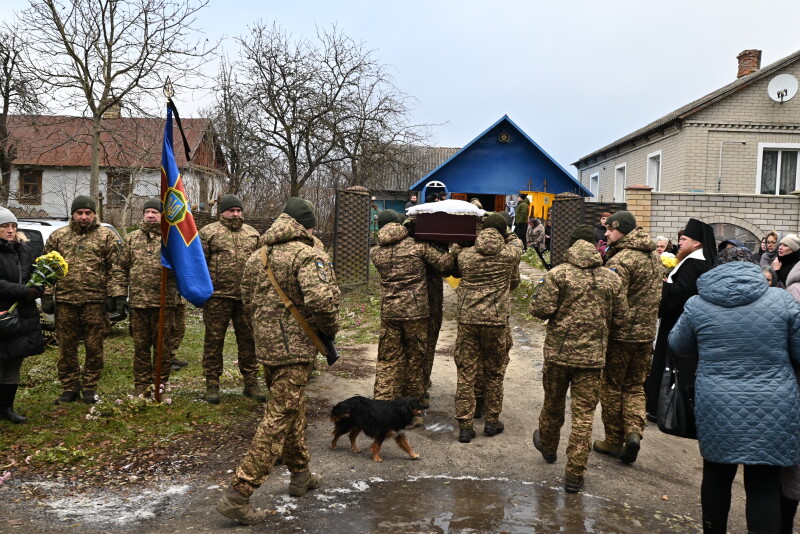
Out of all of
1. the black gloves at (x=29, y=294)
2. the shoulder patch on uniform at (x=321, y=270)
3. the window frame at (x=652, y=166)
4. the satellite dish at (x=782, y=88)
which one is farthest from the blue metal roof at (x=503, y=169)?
the shoulder patch on uniform at (x=321, y=270)

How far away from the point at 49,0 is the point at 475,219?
44.0ft

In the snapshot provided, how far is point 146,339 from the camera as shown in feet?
21.5

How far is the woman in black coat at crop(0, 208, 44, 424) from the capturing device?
Result: 5375mm

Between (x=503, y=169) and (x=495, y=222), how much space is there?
45.5 feet

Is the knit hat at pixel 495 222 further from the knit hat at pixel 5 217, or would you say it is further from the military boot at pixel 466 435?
the knit hat at pixel 5 217

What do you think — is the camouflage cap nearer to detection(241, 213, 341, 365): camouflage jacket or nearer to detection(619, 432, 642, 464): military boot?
detection(241, 213, 341, 365): camouflage jacket

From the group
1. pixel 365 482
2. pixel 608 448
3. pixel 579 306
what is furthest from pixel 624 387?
pixel 365 482

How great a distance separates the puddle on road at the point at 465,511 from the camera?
3967 millimetres

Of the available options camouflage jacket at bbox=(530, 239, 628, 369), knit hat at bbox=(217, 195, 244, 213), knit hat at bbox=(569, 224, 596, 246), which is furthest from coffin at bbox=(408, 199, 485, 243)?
knit hat at bbox=(217, 195, 244, 213)

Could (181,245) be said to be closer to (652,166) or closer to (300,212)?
(300,212)

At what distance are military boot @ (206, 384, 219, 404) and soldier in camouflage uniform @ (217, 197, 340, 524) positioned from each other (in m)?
2.45

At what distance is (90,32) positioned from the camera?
14.8 m

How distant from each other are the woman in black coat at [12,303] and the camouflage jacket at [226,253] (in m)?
1.58

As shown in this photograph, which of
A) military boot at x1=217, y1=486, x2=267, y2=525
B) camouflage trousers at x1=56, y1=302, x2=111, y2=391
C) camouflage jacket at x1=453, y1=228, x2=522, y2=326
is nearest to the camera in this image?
military boot at x1=217, y1=486, x2=267, y2=525
